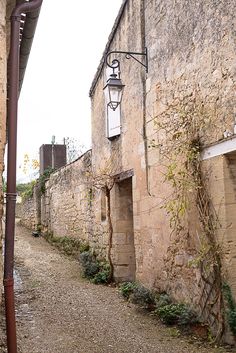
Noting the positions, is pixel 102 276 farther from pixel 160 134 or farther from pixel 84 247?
pixel 160 134

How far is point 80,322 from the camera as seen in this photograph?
5.48m

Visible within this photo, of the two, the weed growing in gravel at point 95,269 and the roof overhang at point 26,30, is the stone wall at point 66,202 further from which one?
the roof overhang at point 26,30

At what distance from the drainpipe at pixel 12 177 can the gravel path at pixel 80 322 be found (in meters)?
1.25

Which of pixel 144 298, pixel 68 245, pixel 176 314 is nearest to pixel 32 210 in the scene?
pixel 68 245

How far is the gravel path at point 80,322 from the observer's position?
4.54 meters

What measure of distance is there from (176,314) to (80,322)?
125 cm

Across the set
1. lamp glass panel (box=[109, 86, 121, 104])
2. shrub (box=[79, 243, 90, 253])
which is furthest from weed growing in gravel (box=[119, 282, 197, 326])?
shrub (box=[79, 243, 90, 253])

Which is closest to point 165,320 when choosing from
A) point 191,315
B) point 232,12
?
point 191,315

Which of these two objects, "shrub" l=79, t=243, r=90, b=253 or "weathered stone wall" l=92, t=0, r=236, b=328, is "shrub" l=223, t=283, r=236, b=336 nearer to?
"weathered stone wall" l=92, t=0, r=236, b=328

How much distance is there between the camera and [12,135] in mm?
3377

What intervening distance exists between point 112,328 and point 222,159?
8.13 feet

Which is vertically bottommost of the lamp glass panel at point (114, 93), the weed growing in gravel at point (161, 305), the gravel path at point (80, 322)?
the gravel path at point (80, 322)

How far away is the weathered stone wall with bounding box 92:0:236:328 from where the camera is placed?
4617 millimetres

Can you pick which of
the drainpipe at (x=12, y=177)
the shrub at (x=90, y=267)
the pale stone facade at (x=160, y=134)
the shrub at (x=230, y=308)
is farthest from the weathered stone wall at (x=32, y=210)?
the drainpipe at (x=12, y=177)
